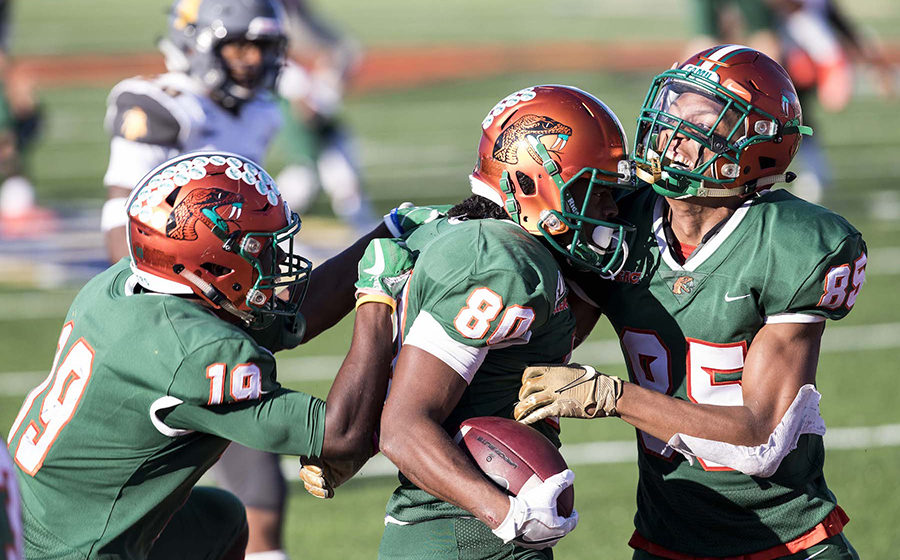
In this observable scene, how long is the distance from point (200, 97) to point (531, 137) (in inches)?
104

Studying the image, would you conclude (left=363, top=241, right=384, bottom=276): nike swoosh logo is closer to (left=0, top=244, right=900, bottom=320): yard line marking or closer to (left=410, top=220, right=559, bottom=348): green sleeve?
(left=410, top=220, right=559, bottom=348): green sleeve

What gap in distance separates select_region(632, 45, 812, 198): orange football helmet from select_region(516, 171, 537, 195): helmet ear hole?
1.11 ft

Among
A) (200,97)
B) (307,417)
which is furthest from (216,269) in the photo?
(200,97)

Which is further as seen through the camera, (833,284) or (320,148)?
(320,148)

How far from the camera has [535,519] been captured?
2988mm

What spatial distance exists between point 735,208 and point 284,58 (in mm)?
2996

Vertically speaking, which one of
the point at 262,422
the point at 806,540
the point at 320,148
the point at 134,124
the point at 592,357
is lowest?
the point at 320,148

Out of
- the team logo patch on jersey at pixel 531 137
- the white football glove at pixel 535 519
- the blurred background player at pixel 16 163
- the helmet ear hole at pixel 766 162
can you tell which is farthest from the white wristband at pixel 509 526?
the blurred background player at pixel 16 163

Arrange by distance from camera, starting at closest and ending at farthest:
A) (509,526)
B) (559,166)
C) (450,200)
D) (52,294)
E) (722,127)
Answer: (509,526) < (559,166) < (722,127) < (52,294) < (450,200)

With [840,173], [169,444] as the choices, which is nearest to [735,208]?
[169,444]

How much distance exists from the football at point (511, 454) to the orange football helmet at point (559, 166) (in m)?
0.50

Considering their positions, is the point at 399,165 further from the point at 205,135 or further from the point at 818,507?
the point at 818,507

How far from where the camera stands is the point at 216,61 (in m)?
5.60

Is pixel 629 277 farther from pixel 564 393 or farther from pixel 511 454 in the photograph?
pixel 511 454
